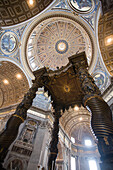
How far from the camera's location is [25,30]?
1028 cm

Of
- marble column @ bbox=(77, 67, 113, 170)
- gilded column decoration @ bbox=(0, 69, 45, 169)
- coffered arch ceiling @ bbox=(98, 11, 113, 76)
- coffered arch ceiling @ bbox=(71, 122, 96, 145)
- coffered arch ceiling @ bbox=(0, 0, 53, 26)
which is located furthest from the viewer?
coffered arch ceiling @ bbox=(71, 122, 96, 145)

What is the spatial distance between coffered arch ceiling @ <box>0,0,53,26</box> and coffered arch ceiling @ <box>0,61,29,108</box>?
494cm

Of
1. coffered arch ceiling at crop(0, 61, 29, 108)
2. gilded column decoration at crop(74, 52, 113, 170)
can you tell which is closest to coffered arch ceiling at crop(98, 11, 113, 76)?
gilded column decoration at crop(74, 52, 113, 170)

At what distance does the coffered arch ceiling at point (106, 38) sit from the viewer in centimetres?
741

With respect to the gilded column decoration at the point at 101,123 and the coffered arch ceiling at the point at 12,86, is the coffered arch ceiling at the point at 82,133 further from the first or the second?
the gilded column decoration at the point at 101,123

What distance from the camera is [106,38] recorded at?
821 centimetres

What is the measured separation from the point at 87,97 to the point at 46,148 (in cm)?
779

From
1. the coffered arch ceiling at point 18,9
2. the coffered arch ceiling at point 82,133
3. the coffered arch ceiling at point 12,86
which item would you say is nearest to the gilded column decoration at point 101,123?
the coffered arch ceiling at point 18,9

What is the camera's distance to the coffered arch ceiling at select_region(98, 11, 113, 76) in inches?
292

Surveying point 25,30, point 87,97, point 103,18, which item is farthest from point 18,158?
point 103,18

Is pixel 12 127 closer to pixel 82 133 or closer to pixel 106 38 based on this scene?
pixel 106 38

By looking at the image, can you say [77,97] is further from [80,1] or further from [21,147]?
[80,1]

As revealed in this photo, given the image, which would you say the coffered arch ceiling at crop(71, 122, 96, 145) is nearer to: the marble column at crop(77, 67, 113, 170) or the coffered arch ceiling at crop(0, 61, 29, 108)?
the coffered arch ceiling at crop(0, 61, 29, 108)

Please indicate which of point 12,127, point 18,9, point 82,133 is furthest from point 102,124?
point 82,133
